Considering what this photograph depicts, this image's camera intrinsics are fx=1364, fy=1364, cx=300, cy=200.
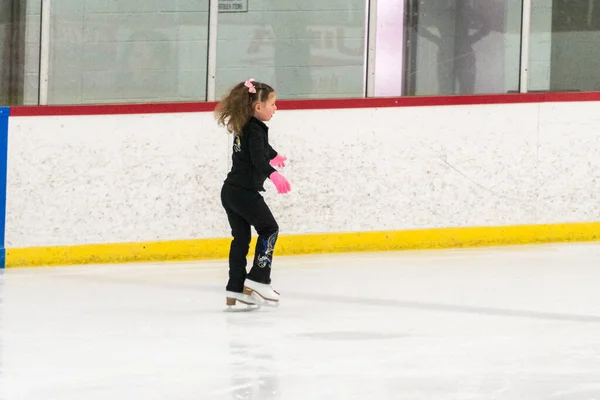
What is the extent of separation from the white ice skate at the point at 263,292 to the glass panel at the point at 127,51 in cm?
222

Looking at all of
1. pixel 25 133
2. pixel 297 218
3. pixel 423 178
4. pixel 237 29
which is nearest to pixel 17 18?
pixel 25 133

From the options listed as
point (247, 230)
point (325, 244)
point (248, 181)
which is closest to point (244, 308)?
point (247, 230)

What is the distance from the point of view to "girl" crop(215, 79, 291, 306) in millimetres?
5668

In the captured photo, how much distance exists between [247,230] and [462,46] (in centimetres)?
330

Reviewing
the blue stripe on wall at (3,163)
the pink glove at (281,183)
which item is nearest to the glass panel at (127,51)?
the blue stripe on wall at (3,163)

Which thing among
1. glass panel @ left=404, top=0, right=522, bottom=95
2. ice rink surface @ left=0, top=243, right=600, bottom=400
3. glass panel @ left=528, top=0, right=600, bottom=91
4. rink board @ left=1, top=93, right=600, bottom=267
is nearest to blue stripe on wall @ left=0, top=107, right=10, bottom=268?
rink board @ left=1, top=93, right=600, bottom=267

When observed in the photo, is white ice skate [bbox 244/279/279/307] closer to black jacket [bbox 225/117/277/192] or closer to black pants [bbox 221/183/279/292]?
black pants [bbox 221/183/279/292]

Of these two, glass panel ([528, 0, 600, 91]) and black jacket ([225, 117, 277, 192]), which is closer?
black jacket ([225, 117, 277, 192])

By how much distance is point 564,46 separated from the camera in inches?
348

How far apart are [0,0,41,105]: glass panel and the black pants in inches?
81.0

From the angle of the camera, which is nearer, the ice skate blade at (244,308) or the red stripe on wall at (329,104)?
the ice skate blade at (244,308)

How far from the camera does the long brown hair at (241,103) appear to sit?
568 cm

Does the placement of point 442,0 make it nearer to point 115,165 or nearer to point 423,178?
point 423,178

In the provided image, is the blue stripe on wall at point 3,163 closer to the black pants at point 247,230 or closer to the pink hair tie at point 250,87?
the black pants at point 247,230
